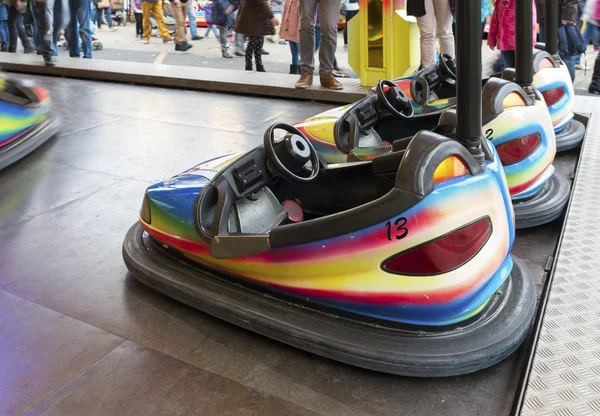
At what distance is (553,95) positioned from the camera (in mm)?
3184

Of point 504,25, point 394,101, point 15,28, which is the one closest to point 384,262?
point 394,101

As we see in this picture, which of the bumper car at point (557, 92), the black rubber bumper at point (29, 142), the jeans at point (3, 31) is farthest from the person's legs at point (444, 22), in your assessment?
the jeans at point (3, 31)

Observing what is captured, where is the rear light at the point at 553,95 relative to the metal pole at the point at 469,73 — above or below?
below

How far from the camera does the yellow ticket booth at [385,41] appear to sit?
5.22m

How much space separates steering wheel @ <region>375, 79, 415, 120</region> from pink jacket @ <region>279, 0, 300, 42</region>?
136 inches

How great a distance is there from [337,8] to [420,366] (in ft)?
12.5

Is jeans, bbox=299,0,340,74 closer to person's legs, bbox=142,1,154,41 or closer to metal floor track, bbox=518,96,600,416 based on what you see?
metal floor track, bbox=518,96,600,416

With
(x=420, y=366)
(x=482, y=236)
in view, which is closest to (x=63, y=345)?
(x=420, y=366)

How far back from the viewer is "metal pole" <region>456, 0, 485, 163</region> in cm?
157

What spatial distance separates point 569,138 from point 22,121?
3.13 meters

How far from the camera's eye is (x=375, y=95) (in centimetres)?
283

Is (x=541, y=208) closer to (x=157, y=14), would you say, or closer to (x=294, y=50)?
(x=294, y=50)

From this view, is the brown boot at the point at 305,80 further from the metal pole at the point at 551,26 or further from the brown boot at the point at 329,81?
the metal pole at the point at 551,26

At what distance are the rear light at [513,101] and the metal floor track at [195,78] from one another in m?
2.40
